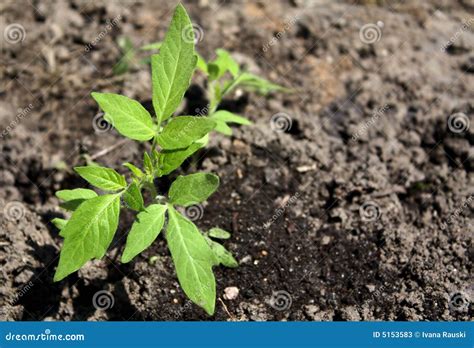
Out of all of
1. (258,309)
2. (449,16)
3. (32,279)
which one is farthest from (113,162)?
(449,16)

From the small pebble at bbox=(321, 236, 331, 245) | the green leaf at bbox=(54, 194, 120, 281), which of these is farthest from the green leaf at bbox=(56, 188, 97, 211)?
the small pebble at bbox=(321, 236, 331, 245)

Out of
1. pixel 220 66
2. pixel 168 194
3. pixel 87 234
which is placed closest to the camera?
pixel 87 234

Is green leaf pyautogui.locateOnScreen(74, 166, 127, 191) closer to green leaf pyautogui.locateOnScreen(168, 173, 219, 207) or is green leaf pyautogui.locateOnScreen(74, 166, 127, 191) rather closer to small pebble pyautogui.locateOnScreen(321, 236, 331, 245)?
green leaf pyautogui.locateOnScreen(168, 173, 219, 207)

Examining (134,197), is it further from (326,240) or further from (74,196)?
(326,240)

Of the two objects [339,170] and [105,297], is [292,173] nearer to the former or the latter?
[339,170]

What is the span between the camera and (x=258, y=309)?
A: 3.28 meters

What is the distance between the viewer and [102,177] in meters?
2.98

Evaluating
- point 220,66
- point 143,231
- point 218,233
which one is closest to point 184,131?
point 143,231

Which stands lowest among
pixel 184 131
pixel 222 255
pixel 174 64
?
pixel 222 255

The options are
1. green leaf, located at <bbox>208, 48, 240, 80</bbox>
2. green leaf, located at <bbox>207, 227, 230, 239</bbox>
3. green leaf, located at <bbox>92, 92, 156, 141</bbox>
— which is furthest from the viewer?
green leaf, located at <bbox>208, 48, 240, 80</bbox>

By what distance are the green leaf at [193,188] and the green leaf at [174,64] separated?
0.38 metres

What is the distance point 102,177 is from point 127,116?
0.33 meters

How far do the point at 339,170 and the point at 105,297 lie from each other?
1.66 metres

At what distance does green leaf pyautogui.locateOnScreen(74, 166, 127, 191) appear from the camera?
295cm
